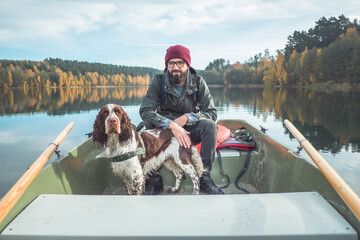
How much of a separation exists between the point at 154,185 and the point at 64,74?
114678mm

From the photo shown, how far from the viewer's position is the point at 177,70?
3363 millimetres

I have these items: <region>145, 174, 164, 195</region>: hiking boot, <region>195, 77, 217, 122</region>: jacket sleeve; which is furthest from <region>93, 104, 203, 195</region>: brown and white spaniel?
<region>195, 77, 217, 122</region>: jacket sleeve

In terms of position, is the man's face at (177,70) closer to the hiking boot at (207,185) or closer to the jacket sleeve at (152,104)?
the jacket sleeve at (152,104)

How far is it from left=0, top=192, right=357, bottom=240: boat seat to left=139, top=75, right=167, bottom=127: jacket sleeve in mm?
1567

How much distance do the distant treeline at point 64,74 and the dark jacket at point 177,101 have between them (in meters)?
93.0

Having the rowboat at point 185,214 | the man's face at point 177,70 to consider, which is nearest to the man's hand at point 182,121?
the man's face at point 177,70

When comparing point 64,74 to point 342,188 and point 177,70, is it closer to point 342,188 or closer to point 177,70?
point 177,70

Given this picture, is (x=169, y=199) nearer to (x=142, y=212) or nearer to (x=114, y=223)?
(x=142, y=212)

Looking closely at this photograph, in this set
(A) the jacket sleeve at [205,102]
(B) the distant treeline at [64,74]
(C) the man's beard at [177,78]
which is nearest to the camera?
(C) the man's beard at [177,78]

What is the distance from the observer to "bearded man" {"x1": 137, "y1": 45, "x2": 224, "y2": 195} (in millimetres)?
3209

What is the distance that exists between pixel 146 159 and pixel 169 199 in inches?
47.9

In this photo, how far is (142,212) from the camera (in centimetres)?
171

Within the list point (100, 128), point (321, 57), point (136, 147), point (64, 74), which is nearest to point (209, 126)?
point (136, 147)

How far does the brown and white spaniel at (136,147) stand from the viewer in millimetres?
2809
